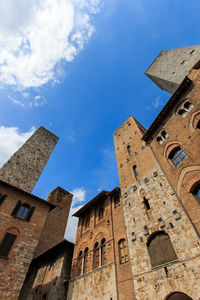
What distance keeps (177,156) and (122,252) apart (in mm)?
7559

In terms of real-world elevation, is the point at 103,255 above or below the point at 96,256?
below

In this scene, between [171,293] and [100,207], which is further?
[100,207]

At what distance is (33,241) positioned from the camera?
1341cm

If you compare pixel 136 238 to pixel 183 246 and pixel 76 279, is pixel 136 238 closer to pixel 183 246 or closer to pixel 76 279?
pixel 183 246

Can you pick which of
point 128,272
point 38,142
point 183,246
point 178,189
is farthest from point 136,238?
point 38,142

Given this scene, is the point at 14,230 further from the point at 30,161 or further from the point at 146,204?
the point at 30,161

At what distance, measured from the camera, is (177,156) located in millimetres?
11469

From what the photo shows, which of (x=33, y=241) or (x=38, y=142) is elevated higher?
(x=38, y=142)

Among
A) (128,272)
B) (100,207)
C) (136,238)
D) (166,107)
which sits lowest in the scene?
(128,272)

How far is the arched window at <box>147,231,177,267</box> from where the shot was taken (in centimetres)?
873

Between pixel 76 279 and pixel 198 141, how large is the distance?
43.6 ft

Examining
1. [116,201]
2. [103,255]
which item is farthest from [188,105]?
[103,255]

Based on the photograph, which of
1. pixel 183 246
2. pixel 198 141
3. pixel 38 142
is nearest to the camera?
pixel 183 246

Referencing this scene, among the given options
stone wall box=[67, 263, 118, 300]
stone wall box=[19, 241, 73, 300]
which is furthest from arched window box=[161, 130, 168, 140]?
stone wall box=[19, 241, 73, 300]
